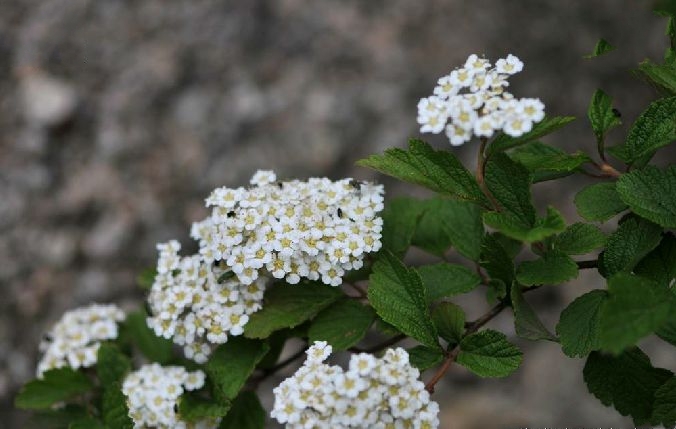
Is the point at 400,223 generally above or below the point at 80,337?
below

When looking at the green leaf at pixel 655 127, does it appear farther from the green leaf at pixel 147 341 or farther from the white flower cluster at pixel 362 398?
the green leaf at pixel 147 341

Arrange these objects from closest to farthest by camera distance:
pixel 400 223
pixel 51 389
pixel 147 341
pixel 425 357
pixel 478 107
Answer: pixel 478 107 < pixel 425 357 < pixel 400 223 < pixel 51 389 < pixel 147 341

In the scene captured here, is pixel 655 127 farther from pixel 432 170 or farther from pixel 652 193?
pixel 432 170

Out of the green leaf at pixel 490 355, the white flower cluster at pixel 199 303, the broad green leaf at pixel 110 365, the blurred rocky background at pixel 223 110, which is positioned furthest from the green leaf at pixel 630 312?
the blurred rocky background at pixel 223 110

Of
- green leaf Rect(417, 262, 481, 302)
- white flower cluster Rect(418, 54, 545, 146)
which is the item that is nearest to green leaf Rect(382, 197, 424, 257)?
green leaf Rect(417, 262, 481, 302)

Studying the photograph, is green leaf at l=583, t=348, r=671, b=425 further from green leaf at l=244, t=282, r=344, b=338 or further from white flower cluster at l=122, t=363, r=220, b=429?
white flower cluster at l=122, t=363, r=220, b=429

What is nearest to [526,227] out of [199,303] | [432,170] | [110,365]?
[432,170]
